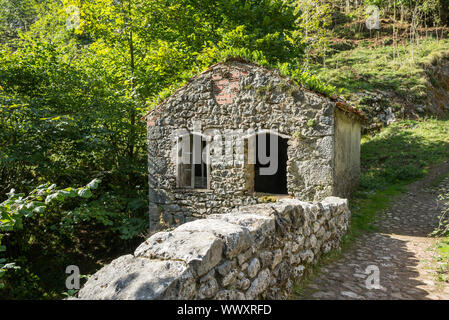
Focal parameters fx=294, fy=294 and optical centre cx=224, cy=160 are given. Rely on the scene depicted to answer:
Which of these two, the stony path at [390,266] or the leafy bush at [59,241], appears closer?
the stony path at [390,266]

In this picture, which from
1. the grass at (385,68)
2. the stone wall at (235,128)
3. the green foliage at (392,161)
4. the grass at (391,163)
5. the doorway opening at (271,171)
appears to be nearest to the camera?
the stone wall at (235,128)

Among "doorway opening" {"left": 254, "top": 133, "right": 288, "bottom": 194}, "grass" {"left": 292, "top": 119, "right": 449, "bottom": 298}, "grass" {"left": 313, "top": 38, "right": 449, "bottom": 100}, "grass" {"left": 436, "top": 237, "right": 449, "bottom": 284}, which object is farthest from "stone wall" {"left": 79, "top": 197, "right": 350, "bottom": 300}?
"grass" {"left": 313, "top": 38, "right": 449, "bottom": 100}

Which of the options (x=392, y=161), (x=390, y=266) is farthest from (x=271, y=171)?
(x=390, y=266)

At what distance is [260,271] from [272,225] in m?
0.51

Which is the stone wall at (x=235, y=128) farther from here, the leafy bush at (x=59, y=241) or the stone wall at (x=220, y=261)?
the stone wall at (x=220, y=261)

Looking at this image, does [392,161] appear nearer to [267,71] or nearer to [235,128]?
[267,71]

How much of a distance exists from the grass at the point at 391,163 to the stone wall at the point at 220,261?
45.4 inches

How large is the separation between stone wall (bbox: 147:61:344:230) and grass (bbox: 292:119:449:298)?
1.66 meters

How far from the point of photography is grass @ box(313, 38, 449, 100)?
1683 centimetres

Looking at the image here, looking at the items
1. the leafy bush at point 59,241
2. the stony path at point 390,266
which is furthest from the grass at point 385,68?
the leafy bush at point 59,241

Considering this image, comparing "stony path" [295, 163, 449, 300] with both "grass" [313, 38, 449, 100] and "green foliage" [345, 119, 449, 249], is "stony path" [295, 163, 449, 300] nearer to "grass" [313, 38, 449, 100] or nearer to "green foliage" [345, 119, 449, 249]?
"green foliage" [345, 119, 449, 249]

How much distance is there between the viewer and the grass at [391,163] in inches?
273

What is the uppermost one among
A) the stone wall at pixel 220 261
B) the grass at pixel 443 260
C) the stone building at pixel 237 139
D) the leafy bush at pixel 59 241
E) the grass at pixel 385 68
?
the grass at pixel 385 68

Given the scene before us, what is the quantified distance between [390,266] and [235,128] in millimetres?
4204
